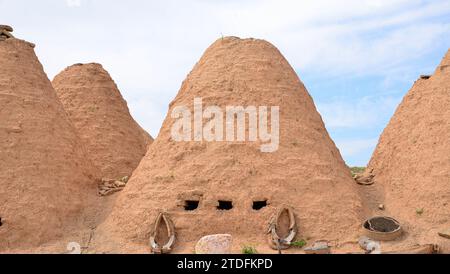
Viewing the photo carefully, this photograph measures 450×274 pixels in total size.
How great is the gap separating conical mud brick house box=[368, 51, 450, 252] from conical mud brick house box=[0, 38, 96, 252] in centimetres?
817

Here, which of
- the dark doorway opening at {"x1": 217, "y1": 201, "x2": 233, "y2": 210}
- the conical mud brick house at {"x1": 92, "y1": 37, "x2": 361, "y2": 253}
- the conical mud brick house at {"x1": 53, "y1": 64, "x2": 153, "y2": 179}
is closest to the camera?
the conical mud brick house at {"x1": 92, "y1": 37, "x2": 361, "y2": 253}

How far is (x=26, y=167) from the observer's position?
45.9ft

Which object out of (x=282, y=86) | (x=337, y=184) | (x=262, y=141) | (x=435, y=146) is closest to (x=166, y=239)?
(x=262, y=141)

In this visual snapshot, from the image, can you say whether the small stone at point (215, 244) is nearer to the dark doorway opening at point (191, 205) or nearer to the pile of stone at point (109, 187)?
the dark doorway opening at point (191, 205)

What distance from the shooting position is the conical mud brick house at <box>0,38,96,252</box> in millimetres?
13367

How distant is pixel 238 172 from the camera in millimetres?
13672

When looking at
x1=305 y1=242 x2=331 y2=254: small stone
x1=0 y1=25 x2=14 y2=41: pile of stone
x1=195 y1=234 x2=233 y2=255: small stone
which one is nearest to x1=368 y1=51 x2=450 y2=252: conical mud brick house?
x1=305 y1=242 x2=331 y2=254: small stone

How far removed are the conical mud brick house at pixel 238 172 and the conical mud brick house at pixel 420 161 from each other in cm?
115

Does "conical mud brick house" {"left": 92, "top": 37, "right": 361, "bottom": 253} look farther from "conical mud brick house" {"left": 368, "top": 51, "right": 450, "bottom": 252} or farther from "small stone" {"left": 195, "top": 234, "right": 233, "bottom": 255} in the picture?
"conical mud brick house" {"left": 368, "top": 51, "right": 450, "bottom": 252}

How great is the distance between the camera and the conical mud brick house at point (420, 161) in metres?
12.9

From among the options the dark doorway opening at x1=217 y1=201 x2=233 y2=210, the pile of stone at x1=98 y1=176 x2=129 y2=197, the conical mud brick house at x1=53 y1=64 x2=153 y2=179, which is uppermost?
the conical mud brick house at x1=53 y1=64 x2=153 y2=179
